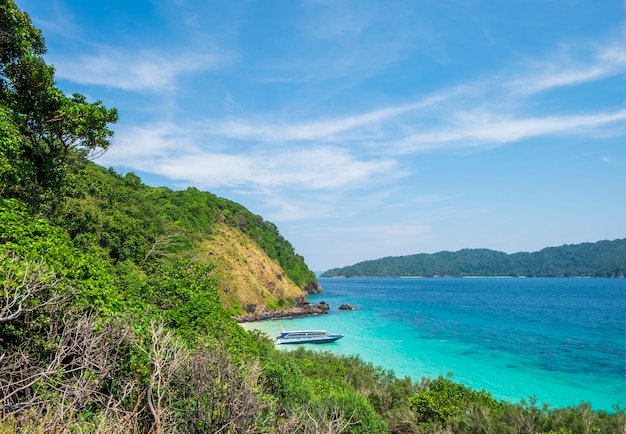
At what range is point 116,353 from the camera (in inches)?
280

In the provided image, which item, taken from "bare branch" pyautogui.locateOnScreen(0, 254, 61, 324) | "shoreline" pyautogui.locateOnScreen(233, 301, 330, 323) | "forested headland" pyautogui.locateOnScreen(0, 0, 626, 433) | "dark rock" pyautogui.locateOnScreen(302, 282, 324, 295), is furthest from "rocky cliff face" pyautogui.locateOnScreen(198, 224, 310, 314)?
"bare branch" pyautogui.locateOnScreen(0, 254, 61, 324)

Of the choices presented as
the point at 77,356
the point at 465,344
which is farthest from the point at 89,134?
the point at 465,344

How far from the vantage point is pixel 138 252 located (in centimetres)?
2803

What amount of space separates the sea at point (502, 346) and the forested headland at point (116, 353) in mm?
3995

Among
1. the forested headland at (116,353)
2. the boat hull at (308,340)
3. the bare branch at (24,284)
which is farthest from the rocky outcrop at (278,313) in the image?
the bare branch at (24,284)

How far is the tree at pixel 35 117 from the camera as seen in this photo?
32.7ft

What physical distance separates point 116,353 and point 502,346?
128 ft

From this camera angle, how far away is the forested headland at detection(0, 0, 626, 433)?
640 centimetres

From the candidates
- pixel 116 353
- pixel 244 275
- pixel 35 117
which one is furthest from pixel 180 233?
pixel 116 353

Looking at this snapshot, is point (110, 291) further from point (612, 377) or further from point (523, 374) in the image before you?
point (612, 377)

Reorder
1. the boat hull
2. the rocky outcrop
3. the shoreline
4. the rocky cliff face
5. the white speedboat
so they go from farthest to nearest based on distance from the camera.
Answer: the rocky cliff face → the rocky outcrop → the shoreline → the white speedboat → the boat hull

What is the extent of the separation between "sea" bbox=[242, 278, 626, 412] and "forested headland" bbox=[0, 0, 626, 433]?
13.1ft

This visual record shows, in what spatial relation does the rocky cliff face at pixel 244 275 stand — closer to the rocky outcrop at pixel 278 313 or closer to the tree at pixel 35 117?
the rocky outcrop at pixel 278 313

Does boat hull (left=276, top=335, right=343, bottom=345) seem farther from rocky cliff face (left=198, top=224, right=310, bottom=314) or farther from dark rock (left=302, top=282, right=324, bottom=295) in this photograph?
dark rock (left=302, top=282, right=324, bottom=295)
